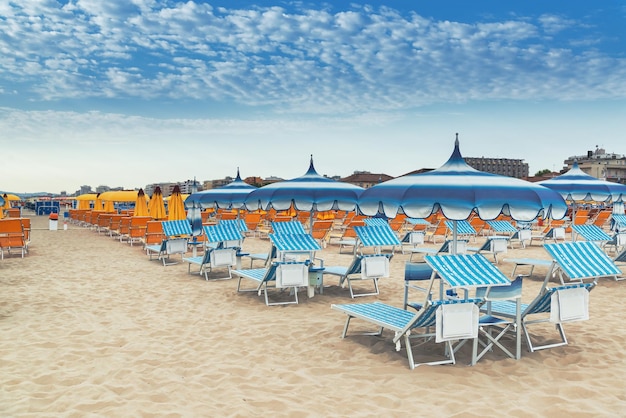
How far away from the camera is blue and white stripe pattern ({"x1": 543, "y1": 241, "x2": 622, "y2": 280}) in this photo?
4.86 metres

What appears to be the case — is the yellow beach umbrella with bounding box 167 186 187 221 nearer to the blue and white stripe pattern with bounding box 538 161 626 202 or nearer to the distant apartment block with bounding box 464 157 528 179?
the blue and white stripe pattern with bounding box 538 161 626 202

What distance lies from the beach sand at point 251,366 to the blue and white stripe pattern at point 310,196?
1.41 metres

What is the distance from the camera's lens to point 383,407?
3500mm

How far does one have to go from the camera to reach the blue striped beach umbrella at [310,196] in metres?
7.70

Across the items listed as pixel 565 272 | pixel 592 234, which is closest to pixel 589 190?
pixel 592 234

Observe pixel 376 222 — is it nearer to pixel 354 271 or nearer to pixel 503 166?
pixel 354 271

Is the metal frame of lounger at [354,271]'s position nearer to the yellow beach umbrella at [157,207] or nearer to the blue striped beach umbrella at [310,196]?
the blue striped beach umbrella at [310,196]

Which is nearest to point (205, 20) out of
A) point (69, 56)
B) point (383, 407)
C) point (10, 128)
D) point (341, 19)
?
point (341, 19)

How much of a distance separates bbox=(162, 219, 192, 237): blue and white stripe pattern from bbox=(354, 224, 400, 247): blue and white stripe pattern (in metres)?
4.73

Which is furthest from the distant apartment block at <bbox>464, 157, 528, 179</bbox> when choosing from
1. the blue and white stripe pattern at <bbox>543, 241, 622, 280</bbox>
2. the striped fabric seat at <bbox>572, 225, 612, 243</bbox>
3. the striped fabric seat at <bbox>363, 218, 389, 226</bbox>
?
the blue and white stripe pattern at <bbox>543, 241, 622, 280</bbox>

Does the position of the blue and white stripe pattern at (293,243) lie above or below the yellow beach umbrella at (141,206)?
below

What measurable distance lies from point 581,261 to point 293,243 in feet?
13.5

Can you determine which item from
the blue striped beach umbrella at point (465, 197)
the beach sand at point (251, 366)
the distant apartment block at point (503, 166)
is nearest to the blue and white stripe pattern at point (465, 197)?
the blue striped beach umbrella at point (465, 197)

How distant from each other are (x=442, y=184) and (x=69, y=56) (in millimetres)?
17232
